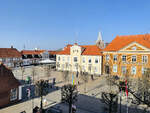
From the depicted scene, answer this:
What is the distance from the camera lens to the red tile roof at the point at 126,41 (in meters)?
33.9

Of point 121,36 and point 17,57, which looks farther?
point 17,57

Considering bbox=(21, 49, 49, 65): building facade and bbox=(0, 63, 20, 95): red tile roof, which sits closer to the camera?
bbox=(0, 63, 20, 95): red tile roof

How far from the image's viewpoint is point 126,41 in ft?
122

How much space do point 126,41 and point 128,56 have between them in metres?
5.61

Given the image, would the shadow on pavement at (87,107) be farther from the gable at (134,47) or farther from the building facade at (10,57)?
the building facade at (10,57)

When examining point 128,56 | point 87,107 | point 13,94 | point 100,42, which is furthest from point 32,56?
point 87,107

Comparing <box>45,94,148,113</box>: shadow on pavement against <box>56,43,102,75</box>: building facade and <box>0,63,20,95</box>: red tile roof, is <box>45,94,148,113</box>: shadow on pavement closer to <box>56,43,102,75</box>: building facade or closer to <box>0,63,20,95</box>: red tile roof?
<box>0,63,20,95</box>: red tile roof

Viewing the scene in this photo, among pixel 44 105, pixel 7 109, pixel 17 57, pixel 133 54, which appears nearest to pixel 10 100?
pixel 7 109

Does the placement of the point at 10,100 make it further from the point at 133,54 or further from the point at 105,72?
the point at 133,54

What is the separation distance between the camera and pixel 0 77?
15.6 metres

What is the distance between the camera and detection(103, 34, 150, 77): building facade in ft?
105

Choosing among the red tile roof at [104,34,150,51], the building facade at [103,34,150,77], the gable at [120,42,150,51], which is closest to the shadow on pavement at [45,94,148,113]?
the building facade at [103,34,150,77]

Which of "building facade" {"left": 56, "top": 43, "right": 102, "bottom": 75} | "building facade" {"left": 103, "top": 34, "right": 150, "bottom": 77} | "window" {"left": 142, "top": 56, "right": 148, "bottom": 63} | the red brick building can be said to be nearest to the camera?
the red brick building

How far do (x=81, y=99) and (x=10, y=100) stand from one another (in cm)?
977
